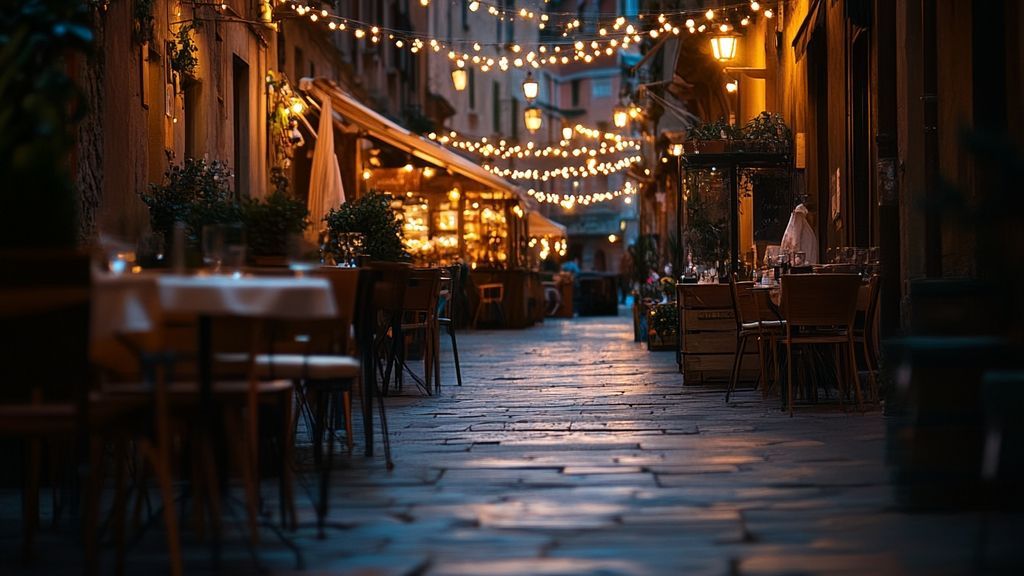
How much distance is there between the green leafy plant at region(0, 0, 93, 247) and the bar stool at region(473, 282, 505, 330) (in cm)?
2218

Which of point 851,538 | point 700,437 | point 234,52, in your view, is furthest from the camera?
point 234,52

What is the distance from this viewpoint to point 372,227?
14430 millimetres

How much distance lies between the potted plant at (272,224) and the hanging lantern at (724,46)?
10434 millimetres

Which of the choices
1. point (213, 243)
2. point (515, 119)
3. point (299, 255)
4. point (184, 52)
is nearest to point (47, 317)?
point (213, 243)

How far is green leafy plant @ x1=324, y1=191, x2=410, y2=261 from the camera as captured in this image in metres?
14.3

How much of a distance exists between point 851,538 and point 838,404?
17.4 feet

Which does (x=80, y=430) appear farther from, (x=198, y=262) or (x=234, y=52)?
Answer: (x=234, y=52)

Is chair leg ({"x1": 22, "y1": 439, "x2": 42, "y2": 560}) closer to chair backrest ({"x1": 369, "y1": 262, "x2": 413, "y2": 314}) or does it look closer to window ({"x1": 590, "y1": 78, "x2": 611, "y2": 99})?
chair backrest ({"x1": 369, "y1": 262, "x2": 413, "y2": 314})

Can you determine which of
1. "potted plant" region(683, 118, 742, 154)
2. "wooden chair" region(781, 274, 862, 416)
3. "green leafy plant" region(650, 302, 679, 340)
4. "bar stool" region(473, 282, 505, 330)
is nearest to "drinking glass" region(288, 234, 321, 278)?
"wooden chair" region(781, 274, 862, 416)

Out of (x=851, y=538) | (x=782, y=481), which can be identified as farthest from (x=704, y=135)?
(x=851, y=538)

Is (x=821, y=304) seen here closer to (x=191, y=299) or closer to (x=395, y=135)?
(x=191, y=299)

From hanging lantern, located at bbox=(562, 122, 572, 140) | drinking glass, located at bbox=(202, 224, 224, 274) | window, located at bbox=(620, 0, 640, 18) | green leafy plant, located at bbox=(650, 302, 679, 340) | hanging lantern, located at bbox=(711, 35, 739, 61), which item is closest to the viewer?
drinking glass, located at bbox=(202, 224, 224, 274)

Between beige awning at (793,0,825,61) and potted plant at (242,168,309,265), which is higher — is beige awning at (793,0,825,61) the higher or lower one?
the higher one

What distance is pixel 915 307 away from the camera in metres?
6.20
